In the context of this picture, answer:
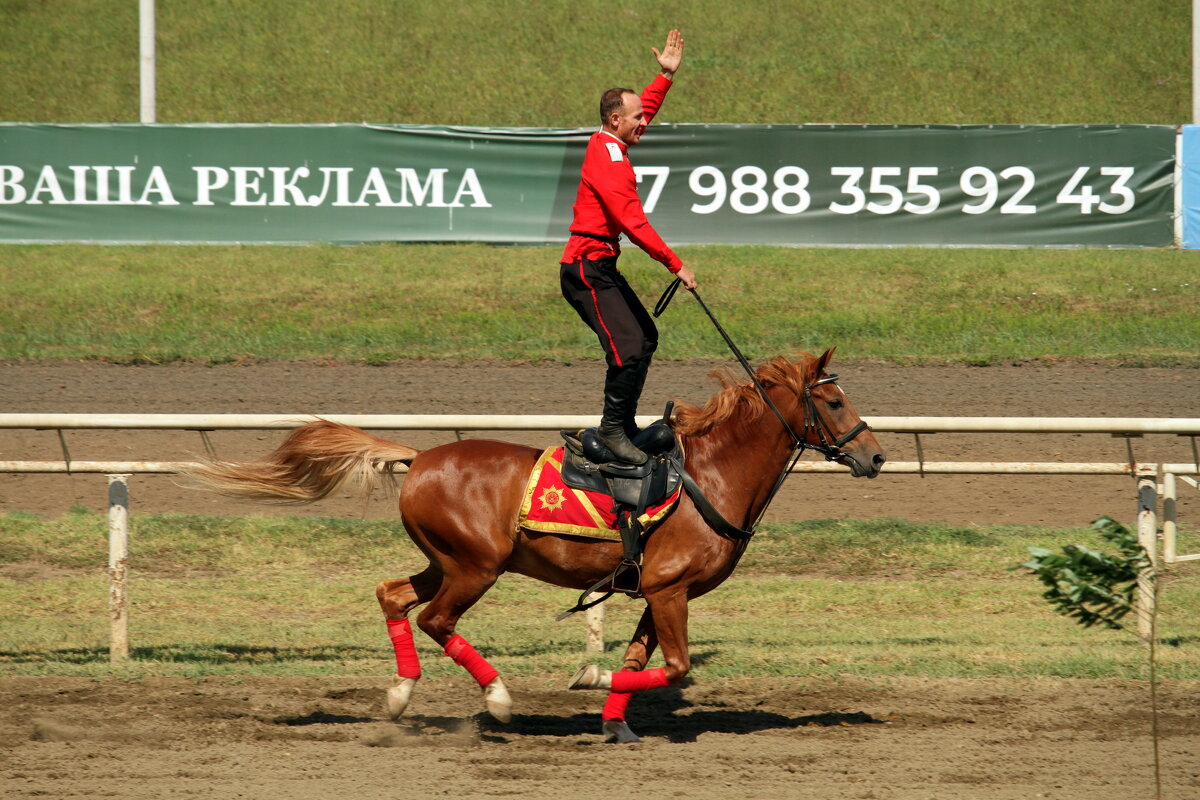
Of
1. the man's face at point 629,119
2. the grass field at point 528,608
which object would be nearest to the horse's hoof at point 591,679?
the grass field at point 528,608

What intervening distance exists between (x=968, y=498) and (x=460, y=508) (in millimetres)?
5619

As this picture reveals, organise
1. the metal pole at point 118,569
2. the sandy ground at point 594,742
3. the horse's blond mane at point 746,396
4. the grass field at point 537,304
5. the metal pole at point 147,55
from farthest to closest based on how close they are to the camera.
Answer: the metal pole at point 147,55 → the grass field at point 537,304 → the metal pole at point 118,569 → the horse's blond mane at point 746,396 → the sandy ground at point 594,742

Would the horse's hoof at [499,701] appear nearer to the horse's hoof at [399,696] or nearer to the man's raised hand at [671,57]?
the horse's hoof at [399,696]

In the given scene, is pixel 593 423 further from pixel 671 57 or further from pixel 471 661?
pixel 671 57

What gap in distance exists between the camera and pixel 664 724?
644 cm

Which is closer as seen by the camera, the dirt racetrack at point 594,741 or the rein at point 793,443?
the dirt racetrack at point 594,741

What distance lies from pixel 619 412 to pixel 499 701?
1.48 metres

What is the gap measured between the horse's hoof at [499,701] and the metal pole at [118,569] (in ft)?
7.73

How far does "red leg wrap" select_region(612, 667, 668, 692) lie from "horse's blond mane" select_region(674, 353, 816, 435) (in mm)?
1230

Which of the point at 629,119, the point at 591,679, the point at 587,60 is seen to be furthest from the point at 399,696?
the point at 587,60

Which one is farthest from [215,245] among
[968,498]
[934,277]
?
[968,498]

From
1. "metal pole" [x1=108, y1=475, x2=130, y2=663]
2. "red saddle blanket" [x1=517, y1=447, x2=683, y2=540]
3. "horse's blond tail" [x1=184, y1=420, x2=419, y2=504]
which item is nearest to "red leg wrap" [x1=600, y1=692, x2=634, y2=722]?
"red saddle blanket" [x1=517, y1=447, x2=683, y2=540]

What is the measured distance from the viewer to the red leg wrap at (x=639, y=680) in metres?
5.93

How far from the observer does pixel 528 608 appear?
855cm
